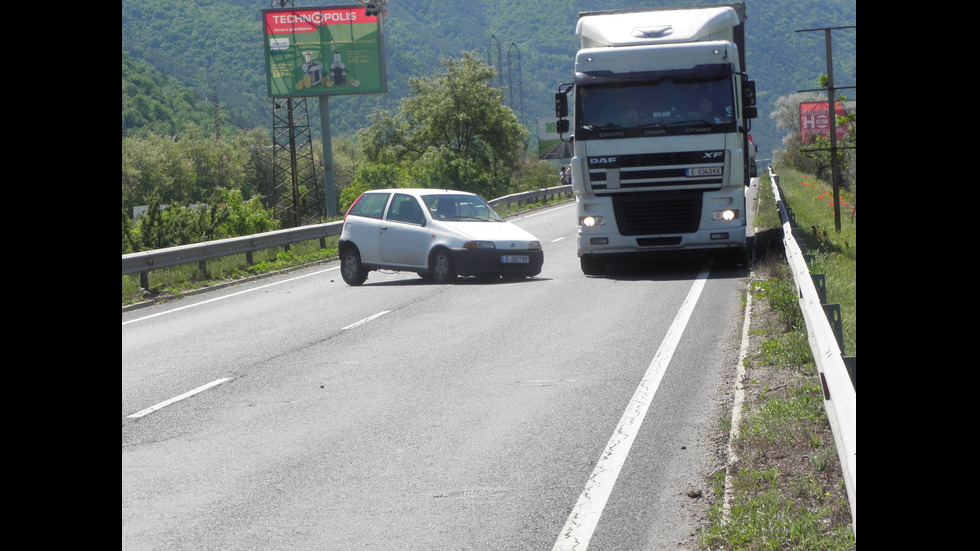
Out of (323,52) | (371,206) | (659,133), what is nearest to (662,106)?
(659,133)

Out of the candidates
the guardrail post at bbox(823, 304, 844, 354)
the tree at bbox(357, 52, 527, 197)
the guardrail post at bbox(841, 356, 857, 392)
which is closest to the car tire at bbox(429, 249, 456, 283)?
the guardrail post at bbox(823, 304, 844, 354)

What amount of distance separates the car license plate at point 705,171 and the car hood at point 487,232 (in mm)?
2785

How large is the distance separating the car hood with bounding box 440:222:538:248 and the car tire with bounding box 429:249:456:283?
0.43 meters

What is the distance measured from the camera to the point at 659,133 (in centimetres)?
1579

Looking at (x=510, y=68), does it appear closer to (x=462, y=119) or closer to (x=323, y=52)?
(x=462, y=119)

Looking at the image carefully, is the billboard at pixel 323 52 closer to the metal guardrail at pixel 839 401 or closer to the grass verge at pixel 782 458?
the grass verge at pixel 782 458

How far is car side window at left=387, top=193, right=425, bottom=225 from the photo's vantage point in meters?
17.2

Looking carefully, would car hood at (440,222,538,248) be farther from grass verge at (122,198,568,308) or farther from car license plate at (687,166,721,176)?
grass verge at (122,198,568,308)

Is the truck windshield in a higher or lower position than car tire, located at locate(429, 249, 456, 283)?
higher

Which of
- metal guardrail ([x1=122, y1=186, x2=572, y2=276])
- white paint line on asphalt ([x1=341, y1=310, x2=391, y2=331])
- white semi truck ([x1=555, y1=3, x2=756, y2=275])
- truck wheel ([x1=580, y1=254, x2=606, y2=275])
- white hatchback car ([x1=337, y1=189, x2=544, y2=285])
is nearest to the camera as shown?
white paint line on asphalt ([x1=341, y1=310, x2=391, y2=331])

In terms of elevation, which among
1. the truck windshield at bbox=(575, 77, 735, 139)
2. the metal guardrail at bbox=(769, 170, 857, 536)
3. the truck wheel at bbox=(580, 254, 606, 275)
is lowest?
the metal guardrail at bbox=(769, 170, 857, 536)

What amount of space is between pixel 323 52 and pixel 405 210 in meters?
29.4
